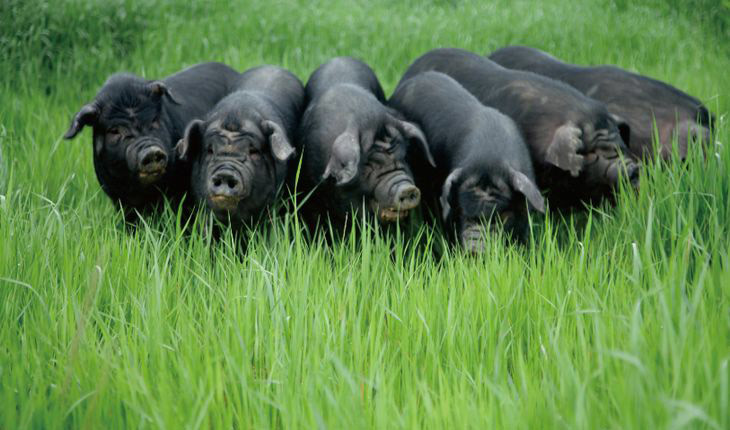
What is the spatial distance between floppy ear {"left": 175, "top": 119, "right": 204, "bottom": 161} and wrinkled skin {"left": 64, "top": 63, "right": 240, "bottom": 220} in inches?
3.9

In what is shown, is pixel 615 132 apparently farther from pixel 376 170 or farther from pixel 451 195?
pixel 376 170

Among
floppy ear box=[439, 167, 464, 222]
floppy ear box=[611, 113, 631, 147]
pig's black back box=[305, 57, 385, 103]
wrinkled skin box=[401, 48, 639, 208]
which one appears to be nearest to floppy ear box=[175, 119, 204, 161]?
pig's black back box=[305, 57, 385, 103]

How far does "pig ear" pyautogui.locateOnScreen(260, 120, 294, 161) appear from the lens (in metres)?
3.80

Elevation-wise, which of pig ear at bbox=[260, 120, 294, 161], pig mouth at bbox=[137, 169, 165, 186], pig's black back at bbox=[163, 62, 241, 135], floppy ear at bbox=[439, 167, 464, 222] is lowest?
pig mouth at bbox=[137, 169, 165, 186]

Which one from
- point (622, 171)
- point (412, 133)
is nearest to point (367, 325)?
point (412, 133)

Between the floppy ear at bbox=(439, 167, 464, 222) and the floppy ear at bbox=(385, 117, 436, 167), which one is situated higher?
the floppy ear at bbox=(385, 117, 436, 167)

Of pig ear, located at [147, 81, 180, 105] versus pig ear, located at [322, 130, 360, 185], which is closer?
pig ear, located at [322, 130, 360, 185]

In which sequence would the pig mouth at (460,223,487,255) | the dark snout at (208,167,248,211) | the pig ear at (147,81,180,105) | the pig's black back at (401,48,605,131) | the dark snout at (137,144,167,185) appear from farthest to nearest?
the pig's black back at (401,48,605,131) → the pig ear at (147,81,180,105) → the dark snout at (137,144,167,185) → the dark snout at (208,167,248,211) → the pig mouth at (460,223,487,255)

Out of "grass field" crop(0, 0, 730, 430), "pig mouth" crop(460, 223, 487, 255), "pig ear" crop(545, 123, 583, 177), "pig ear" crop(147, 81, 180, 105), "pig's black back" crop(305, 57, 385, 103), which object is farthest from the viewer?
"pig's black back" crop(305, 57, 385, 103)

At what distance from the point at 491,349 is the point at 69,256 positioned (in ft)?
6.45

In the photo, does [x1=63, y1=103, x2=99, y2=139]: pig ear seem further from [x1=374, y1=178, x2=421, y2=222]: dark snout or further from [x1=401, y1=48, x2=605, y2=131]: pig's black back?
[x1=401, y1=48, x2=605, y2=131]: pig's black back

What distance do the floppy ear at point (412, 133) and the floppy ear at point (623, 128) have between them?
1.28 m

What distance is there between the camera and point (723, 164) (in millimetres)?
3279

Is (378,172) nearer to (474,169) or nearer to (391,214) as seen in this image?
(391,214)
